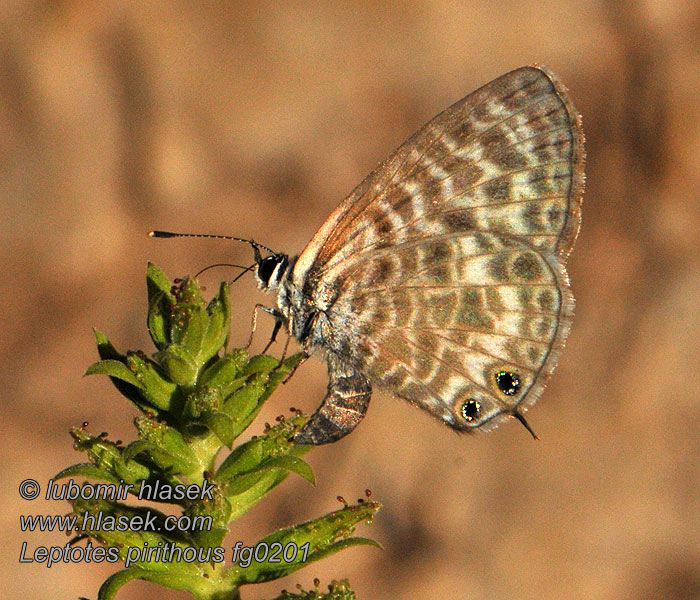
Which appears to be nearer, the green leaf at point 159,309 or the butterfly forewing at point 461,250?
the green leaf at point 159,309

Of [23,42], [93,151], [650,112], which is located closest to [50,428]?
[93,151]

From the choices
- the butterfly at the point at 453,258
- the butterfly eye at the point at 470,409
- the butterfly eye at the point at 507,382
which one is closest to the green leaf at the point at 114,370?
the butterfly at the point at 453,258

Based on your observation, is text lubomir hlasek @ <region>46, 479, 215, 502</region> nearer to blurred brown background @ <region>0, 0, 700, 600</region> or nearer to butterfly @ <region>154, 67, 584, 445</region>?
butterfly @ <region>154, 67, 584, 445</region>

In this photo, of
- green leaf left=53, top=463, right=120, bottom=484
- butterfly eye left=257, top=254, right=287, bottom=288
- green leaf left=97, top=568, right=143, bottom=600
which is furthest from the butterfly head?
green leaf left=97, top=568, right=143, bottom=600

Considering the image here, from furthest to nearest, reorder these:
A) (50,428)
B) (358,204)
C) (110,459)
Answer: (50,428), (358,204), (110,459)

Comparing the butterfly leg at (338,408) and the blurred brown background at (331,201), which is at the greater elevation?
the blurred brown background at (331,201)

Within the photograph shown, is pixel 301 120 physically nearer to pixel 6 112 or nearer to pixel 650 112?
pixel 6 112

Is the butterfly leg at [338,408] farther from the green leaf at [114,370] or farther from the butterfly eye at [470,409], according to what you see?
the green leaf at [114,370]
